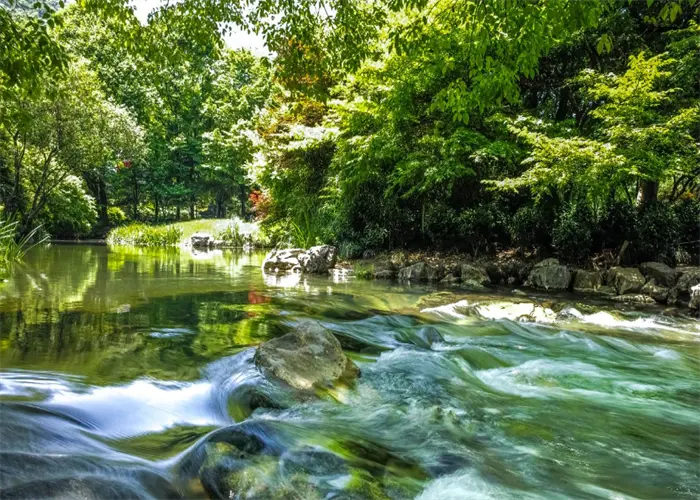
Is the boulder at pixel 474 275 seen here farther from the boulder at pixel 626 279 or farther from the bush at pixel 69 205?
the bush at pixel 69 205

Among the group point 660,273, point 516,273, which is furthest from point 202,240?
point 660,273

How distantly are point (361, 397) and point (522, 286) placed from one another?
801 cm

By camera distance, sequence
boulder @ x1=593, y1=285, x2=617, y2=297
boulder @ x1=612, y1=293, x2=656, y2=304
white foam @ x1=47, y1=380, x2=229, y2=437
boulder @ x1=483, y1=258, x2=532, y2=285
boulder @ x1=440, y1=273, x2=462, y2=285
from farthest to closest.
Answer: boulder @ x1=483, y1=258, x2=532, y2=285 → boulder @ x1=440, y1=273, x2=462, y2=285 → boulder @ x1=593, y1=285, x2=617, y2=297 → boulder @ x1=612, y1=293, x2=656, y2=304 → white foam @ x1=47, y1=380, x2=229, y2=437

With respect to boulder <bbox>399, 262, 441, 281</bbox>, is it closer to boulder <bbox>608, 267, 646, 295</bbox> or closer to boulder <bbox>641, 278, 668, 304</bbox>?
boulder <bbox>608, 267, 646, 295</bbox>

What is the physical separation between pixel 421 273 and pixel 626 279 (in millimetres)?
4513

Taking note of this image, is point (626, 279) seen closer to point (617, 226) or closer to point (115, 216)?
point (617, 226)

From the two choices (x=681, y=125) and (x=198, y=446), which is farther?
(x=681, y=125)

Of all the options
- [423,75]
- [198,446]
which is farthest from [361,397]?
[423,75]

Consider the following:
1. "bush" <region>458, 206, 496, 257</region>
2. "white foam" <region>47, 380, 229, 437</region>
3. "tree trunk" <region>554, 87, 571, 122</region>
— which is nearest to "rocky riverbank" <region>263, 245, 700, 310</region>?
"bush" <region>458, 206, 496, 257</region>

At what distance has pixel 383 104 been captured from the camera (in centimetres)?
1190

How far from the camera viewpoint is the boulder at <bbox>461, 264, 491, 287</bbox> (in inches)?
418

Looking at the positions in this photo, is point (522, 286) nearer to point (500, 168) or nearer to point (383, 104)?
point (500, 168)

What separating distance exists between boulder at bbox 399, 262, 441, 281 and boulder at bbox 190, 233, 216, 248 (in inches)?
721

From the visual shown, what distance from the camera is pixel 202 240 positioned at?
27.4 meters
